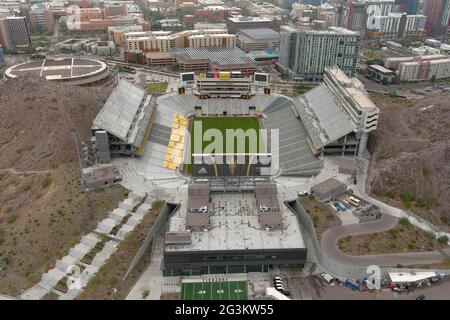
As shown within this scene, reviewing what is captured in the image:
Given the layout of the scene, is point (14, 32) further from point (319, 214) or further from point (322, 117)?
point (319, 214)

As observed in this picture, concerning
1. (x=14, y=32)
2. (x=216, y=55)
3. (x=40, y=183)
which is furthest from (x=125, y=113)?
(x=14, y=32)

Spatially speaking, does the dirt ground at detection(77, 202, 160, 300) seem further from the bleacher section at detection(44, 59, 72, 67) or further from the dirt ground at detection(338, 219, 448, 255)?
the bleacher section at detection(44, 59, 72, 67)

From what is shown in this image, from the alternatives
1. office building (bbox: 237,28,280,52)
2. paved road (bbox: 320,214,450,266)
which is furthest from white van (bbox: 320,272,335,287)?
office building (bbox: 237,28,280,52)

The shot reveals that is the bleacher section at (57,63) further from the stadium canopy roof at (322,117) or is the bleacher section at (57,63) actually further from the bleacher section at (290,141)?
the stadium canopy roof at (322,117)

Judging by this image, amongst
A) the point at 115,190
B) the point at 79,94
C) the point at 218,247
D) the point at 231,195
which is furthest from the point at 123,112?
the point at 218,247

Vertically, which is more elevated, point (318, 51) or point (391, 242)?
point (318, 51)

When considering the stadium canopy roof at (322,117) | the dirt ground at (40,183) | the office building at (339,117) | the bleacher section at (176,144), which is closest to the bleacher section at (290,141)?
the office building at (339,117)
